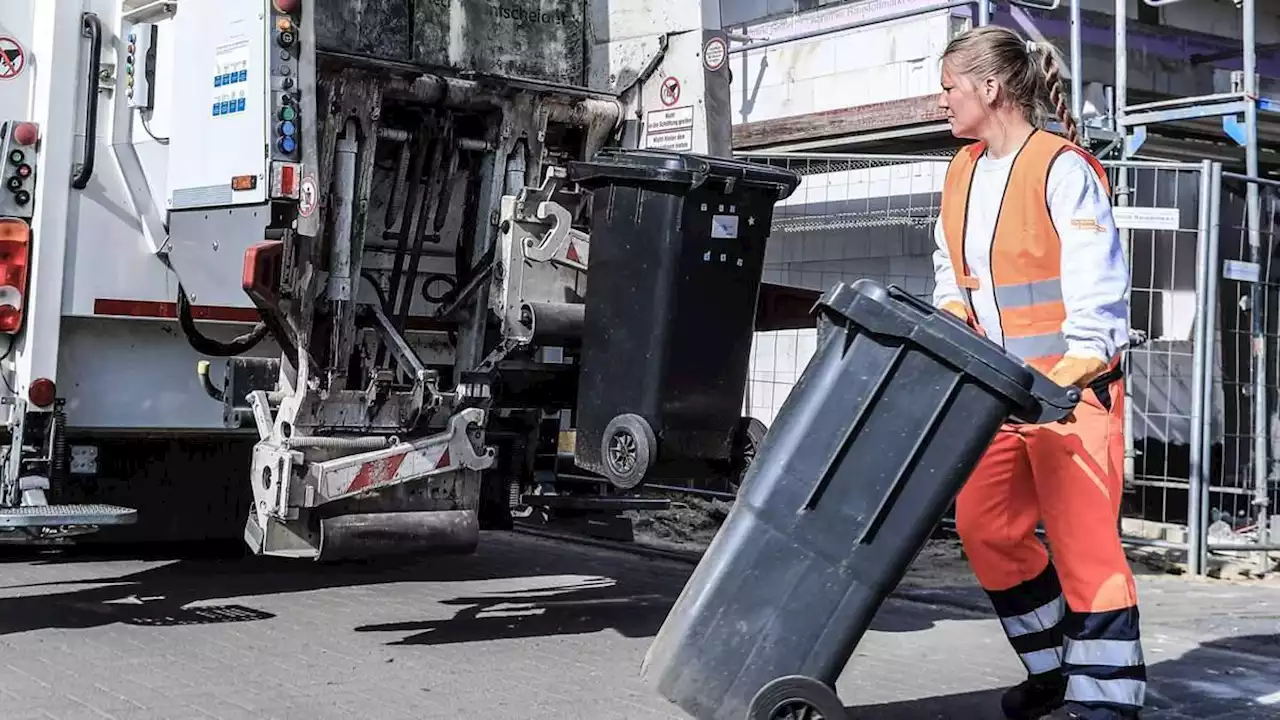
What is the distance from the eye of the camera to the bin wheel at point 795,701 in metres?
3.53

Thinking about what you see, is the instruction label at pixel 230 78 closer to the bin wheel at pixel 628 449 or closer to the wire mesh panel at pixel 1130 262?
the bin wheel at pixel 628 449

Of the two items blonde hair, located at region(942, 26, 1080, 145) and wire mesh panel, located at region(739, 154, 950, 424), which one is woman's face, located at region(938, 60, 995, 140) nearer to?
blonde hair, located at region(942, 26, 1080, 145)

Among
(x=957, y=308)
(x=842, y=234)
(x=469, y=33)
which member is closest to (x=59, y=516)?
(x=469, y=33)

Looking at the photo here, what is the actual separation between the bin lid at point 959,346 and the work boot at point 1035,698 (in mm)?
989

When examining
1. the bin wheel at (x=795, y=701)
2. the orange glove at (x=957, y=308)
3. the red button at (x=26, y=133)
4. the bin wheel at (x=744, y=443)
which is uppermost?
the red button at (x=26, y=133)

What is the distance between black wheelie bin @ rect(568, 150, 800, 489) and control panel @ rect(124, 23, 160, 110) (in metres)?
1.77

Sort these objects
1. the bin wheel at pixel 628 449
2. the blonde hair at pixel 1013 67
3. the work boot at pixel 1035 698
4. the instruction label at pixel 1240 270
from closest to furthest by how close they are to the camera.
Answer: the blonde hair at pixel 1013 67, the work boot at pixel 1035 698, the bin wheel at pixel 628 449, the instruction label at pixel 1240 270

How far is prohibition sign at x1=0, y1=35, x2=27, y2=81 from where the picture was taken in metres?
6.21

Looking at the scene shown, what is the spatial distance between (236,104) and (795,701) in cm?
A: 325

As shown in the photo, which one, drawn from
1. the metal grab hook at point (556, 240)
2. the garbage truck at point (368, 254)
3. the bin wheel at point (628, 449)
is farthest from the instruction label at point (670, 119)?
the bin wheel at point (628, 449)

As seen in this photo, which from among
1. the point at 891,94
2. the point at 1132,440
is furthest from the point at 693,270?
the point at 891,94

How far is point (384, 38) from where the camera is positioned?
6.48 metres

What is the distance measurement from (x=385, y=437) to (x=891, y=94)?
17.6ft

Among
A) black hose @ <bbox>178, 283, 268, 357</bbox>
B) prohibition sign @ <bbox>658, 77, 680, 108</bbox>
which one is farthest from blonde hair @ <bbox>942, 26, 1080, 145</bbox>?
black hose @ <bbox>178, 283, 268, 357</bbox>
